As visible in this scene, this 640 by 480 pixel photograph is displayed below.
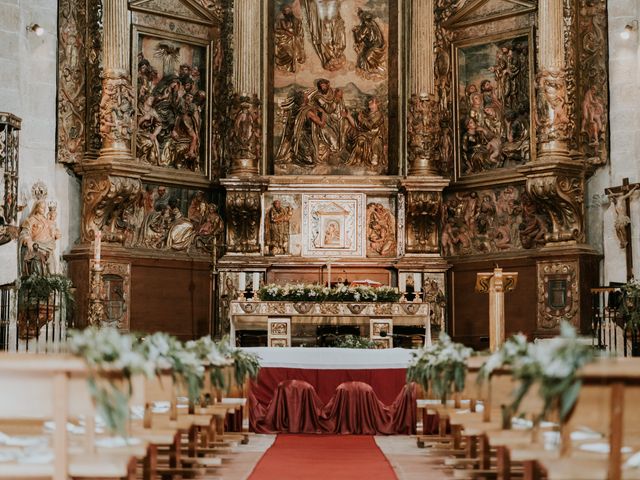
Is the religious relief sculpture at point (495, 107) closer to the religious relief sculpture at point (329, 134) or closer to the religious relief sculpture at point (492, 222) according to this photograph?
the religious relief sculpture at point (492, 222)

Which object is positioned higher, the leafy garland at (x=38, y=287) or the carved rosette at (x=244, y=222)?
the carved rosette at (x=244, y=222)

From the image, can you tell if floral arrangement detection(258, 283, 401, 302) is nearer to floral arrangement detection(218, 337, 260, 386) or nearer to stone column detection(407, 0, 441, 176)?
stone column detection(407, 0, 441, 176)

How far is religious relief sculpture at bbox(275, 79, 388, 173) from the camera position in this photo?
21547 millimetres

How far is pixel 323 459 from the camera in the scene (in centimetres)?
1136

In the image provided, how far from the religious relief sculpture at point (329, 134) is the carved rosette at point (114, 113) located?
11.1 ft

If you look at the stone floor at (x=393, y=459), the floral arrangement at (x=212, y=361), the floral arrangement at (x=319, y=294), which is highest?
the floral arrangement at (x=319, y=294)

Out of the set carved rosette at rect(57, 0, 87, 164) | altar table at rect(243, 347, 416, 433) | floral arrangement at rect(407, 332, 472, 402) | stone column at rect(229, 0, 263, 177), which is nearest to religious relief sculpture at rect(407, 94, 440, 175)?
stone column at rect(229, 0, 263, 177)

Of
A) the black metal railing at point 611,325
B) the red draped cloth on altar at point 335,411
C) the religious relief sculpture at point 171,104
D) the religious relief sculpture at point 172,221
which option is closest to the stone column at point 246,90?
the religious relief sculpture at point 171,104

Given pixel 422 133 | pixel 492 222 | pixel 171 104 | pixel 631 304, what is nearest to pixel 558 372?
pixel 631 304

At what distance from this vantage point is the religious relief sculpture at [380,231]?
21.1m

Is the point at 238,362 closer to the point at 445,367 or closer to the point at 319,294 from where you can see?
the point at 445,367

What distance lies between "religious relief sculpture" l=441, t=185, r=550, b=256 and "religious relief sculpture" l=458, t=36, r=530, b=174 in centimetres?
58

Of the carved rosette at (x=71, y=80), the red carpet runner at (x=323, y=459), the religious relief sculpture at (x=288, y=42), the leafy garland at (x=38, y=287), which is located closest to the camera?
the red carpet runner at (x=323, y=459)

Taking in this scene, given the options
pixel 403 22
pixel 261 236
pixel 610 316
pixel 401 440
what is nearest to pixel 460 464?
pixel 401 440
